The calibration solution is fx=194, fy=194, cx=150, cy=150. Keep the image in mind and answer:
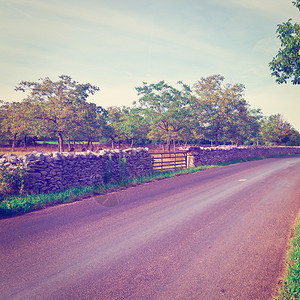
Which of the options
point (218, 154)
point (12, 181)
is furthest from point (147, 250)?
point (218, 154)

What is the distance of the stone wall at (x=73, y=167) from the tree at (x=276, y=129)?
57694 mm

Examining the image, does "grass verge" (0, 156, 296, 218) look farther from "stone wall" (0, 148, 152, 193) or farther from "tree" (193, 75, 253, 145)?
"tree" (193, 75, 253, 145)

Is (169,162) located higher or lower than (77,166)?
lower

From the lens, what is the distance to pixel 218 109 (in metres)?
32.7

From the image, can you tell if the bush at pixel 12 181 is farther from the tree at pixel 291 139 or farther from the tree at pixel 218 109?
the tree at pixel 291 139

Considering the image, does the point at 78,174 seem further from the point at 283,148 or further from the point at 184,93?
the point at 283,148

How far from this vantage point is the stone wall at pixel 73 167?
828cm

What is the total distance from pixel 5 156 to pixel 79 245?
20.1 ft

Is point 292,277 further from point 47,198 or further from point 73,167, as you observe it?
point 73,167

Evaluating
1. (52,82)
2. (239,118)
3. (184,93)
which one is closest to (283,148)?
(239,118)

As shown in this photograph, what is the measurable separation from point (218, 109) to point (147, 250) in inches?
1258

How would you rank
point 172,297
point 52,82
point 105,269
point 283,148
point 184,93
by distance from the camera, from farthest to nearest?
point 283,148 < point 184,93 < point 52,82 < point 105,269 < point 172,297

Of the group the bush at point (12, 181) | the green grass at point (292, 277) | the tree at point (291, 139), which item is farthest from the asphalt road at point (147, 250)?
the tree at point (291, 139)

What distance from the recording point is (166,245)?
4.52 metres
